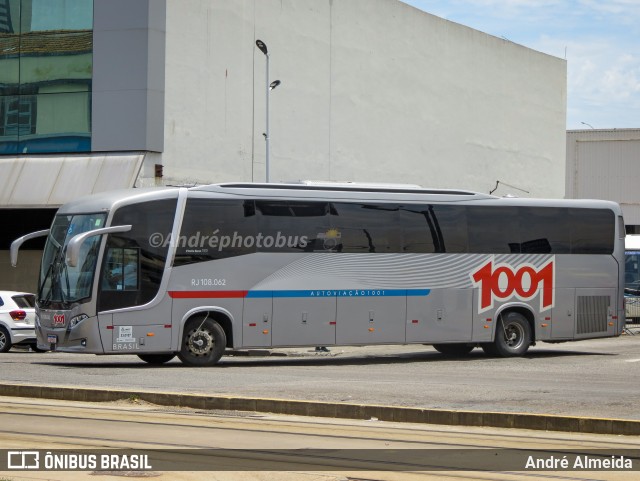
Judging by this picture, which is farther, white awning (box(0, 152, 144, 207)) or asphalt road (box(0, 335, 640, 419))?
white awning (box(0, 152, 144, 207))

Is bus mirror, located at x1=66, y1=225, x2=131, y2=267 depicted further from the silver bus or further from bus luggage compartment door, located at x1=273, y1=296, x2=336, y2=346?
bus luggage compartment door, located at x1=273, y1=296, x2=336, y2=346

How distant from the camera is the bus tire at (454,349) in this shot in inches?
1108

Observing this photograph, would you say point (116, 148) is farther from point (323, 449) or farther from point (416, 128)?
point (323, 449)

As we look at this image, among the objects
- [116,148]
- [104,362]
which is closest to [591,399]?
[104,362]

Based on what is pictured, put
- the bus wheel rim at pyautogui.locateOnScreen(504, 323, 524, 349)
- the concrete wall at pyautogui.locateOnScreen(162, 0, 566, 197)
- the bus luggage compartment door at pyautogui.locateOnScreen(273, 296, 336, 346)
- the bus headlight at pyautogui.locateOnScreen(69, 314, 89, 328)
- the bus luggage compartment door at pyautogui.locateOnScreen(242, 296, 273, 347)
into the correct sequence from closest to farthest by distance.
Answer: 1. the bus headlight at pyautogui.locateOnScreen(69, 314, 89, 328)
2. the bus luggage compartment door at pyautogui.locateOnScreen(242, 296, 273, 347)
3. the bus luggage compartment door at pyautogui.locateOnScreen(273, 296, 336, 346)
4. the bus wheel rim at pyautogui.locateOnScreen(504, 323, 524, 349)
5. the concrete wall at pyautogui.locateOnScreen(162, 0, 566, 197)

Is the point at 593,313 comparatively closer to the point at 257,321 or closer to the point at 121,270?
the point at 257,321

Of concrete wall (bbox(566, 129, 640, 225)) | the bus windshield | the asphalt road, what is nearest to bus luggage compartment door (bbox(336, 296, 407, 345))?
the asphalt road

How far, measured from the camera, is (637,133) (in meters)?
79.1

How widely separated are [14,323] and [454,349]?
11.1 metres

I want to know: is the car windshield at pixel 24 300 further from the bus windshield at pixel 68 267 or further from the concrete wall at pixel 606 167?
the concrete wall at pixel 606 167

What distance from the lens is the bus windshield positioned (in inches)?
891

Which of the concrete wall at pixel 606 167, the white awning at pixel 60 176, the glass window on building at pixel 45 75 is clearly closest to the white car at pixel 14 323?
the white awning at pixel 60 176

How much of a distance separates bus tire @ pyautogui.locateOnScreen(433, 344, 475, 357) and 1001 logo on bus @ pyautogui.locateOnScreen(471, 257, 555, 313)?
1878 mm

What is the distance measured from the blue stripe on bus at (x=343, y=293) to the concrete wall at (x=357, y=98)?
1677cm
